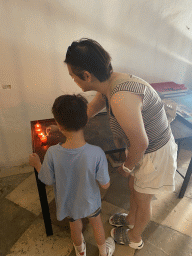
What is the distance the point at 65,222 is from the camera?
5.14 ft

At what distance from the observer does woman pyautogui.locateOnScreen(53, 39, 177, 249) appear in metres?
0.83

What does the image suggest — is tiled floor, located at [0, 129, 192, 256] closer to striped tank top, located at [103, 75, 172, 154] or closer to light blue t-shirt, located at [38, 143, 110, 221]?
light blue t-shirt, located at [38, 143, 110, 221]

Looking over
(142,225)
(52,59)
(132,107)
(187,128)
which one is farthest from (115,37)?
(142,225)

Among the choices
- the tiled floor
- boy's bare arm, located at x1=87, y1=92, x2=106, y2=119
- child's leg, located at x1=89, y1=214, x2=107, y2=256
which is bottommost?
the tiled floor

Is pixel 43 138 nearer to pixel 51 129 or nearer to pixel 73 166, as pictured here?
pixel 51 129

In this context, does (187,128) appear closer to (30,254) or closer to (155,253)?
(155,253)

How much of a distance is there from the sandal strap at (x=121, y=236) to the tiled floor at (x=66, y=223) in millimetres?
51

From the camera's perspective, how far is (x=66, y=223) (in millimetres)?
1560

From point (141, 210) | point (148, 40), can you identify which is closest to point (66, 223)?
point (141, 210)

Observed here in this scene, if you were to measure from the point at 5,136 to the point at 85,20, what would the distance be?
130 cm

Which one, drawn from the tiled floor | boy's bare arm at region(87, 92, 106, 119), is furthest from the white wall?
boy's bare arm at region(87, 92, 106, 119)

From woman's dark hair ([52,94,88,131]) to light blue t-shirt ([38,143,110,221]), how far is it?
0.41ft

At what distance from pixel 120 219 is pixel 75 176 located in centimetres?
82

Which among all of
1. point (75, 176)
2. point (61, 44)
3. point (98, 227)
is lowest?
point (98, 227)
